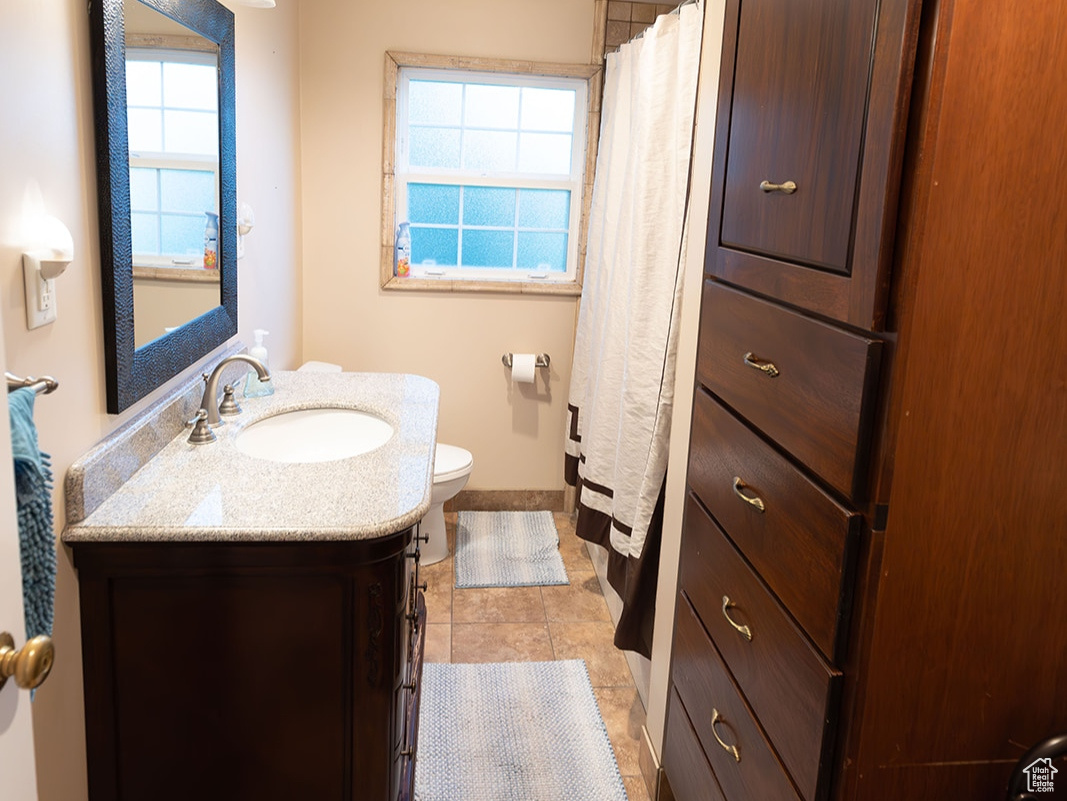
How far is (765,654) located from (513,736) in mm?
1160

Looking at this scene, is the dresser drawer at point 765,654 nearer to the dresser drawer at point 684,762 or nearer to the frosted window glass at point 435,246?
the dresser drawer at point 684,762

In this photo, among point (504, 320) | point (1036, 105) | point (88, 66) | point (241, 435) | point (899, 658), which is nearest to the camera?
point (1036, 105)

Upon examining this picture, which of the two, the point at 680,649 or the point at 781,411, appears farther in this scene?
the point at 680,649

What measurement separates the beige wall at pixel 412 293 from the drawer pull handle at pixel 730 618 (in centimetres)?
222

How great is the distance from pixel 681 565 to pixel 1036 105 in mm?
1138

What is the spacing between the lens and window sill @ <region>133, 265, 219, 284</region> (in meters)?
1.72

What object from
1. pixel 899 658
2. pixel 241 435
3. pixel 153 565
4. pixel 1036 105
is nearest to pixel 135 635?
pixel 153 565

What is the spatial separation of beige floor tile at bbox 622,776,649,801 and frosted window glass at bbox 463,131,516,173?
2.36 m

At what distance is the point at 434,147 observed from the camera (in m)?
3.61

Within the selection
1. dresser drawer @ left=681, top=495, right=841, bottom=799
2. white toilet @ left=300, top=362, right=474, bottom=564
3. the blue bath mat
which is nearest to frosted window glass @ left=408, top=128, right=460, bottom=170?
white toilet @ left=300, top=362, right=474, bottom=564

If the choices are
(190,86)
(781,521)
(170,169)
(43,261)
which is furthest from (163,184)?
(781,521)

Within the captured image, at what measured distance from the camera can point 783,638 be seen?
4.50 feet

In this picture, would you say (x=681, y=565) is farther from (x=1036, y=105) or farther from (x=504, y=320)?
(x=504, y=320)

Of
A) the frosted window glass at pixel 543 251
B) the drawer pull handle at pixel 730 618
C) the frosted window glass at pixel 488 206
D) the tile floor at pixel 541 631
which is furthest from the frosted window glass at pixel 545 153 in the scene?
the drawer pull handle at pixel 730 618
